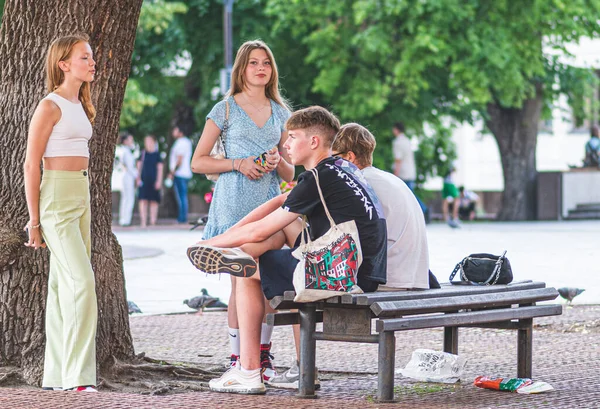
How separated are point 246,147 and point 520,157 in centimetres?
2474

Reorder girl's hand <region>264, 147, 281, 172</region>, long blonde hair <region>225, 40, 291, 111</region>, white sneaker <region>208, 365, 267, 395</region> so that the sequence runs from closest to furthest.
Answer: white sneaker <region>208, 365, 267, 395</region>
girl's hand <region>264, 147, 281, 172</region>
long blonde hair <region>225, 40, 291, 111</region>

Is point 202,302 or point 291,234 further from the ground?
point 291,234

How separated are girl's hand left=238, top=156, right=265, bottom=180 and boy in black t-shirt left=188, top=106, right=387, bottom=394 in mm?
441

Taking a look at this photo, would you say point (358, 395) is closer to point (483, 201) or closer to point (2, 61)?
point (2, 61)

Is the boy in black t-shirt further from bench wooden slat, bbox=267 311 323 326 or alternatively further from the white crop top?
the white crop top

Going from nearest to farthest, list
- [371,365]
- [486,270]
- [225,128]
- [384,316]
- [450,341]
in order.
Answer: [384,316], [486,270], [225,128], [450,341], [371,365]

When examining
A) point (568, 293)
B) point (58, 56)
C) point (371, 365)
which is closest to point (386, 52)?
point (568, 293)

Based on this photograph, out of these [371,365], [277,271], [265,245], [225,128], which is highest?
[225,128]

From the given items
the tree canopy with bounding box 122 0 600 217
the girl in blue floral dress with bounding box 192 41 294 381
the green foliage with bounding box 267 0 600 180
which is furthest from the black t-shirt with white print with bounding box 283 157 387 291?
the green foliage with bounding box 267 0 600 180

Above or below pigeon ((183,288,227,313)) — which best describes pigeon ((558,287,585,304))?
above

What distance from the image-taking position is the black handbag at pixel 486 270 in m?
6.52

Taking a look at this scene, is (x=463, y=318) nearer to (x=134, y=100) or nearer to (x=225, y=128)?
(x=225, y=128)

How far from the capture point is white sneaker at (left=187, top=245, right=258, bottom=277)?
5.57 m

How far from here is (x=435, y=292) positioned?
5863 millimetres
